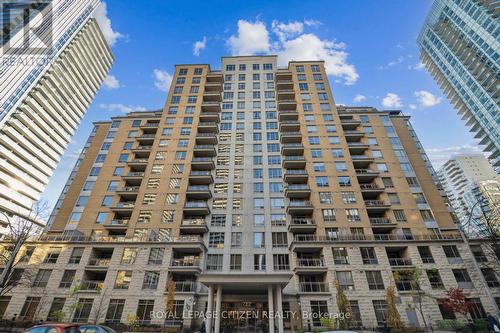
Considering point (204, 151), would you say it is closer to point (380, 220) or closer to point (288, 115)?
point (288, 115)

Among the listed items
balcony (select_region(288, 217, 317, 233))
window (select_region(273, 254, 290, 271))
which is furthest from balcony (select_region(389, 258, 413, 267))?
window (select_region(273, 254, 290, 271))

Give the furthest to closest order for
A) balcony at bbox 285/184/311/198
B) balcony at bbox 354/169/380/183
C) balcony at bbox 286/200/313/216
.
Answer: balcony at bbox 354/169/380/183
balcony at bbox 285/184/311/198
balcony at bbox 286/200/313/216

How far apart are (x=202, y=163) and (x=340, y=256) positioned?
25.3m

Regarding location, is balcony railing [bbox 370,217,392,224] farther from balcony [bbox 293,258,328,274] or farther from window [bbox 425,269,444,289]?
balcony [bbox 293,258,328,274]

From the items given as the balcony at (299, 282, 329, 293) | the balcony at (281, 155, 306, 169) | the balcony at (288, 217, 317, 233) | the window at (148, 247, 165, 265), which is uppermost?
the balcony at (281, 155, 306, 169)

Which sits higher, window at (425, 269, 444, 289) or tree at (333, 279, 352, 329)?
window at (425, 269, 444, 289)

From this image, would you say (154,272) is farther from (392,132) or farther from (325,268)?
(392,132)

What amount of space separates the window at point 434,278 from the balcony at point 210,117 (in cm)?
4029

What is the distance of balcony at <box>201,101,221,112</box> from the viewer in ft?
163

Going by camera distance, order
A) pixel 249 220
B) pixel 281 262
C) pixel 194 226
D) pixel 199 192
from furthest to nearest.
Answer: pixel 199 192 → pixel 249 220 → pixel 194 226 → pixel 281 262

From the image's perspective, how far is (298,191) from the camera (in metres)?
38.1

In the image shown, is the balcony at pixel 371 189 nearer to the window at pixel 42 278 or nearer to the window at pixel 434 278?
the window at pixel 434 278

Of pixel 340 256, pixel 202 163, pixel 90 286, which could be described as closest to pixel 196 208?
pixel 202 163

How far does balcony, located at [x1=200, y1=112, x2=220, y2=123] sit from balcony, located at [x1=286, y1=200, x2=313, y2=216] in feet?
72.9
